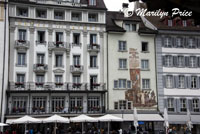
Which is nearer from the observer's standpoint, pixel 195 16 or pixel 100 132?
pixel 195 16

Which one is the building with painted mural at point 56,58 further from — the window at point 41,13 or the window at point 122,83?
the window at point 122,83

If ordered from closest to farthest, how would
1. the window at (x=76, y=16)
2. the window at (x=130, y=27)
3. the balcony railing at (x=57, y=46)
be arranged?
the balcony railing at (x=57, y=46)
the window at (x=76, y=16)
the window at (x=130, y=27)

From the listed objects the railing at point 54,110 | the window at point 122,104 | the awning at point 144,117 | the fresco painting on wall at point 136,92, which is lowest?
the awning at point 144,117

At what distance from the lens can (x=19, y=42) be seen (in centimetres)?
3397

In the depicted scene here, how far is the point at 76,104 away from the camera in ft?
113

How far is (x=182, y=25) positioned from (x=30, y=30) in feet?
65.4

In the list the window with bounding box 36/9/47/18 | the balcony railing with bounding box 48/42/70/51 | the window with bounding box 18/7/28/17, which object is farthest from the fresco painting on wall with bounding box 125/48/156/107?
the window with bounding box 18/7/28/17

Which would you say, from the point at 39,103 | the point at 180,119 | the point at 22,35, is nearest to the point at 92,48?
the point at 22,35

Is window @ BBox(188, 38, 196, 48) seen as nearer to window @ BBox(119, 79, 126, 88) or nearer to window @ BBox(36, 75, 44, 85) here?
window @ BBox(119, 79, 126, 88)

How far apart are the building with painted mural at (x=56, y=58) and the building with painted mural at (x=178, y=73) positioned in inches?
297

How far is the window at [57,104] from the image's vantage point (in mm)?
33750

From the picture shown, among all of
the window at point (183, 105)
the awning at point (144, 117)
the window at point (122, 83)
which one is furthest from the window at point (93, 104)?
the window at point (183, 105)

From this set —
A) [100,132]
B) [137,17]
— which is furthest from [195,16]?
[137,17]

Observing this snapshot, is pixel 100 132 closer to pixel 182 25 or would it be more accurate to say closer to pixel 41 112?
pixel 41 112
